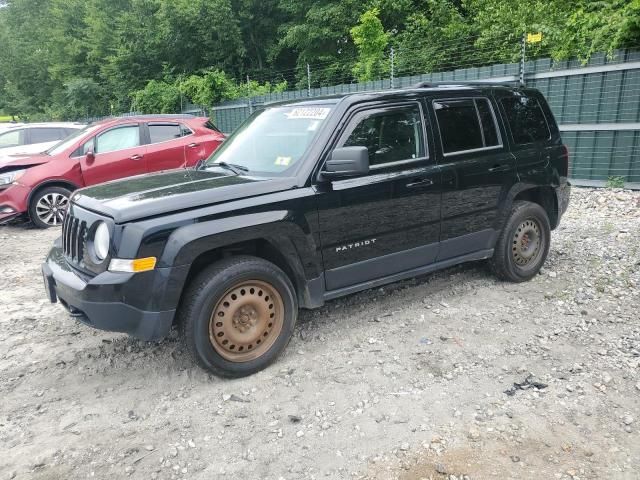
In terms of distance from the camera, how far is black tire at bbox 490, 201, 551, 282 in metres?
5.07

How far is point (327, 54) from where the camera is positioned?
21.9 metres

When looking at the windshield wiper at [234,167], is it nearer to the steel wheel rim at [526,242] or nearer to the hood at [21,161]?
the steel wheel rim at [526,242]

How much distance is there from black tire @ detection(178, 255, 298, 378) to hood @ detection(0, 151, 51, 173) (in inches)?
263

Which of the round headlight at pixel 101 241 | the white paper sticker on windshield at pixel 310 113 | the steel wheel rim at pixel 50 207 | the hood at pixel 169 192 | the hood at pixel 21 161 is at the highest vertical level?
the white paper sticker on windshield at pixel 310 113

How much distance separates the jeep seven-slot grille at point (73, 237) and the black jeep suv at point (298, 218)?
0.02 meters

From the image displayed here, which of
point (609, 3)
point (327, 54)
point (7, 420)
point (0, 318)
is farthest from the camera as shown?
point (327, 54)

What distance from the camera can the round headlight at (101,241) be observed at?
3.35 metres

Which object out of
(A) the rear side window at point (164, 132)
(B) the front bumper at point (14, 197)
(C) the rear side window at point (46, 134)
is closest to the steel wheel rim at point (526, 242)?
(A) the rear side window at point (164, 132)

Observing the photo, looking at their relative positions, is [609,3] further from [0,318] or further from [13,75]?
[13,75]

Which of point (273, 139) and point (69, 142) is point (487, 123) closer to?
point (273, 139)

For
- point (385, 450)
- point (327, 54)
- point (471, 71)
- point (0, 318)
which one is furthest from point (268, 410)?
point (327, 54)

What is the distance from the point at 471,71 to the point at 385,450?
374 inches

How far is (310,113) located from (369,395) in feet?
7.20

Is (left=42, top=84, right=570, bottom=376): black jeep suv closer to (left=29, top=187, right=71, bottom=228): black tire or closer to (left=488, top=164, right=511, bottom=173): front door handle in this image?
(left=488, top=164, right=511, bottom=173): front door handle
